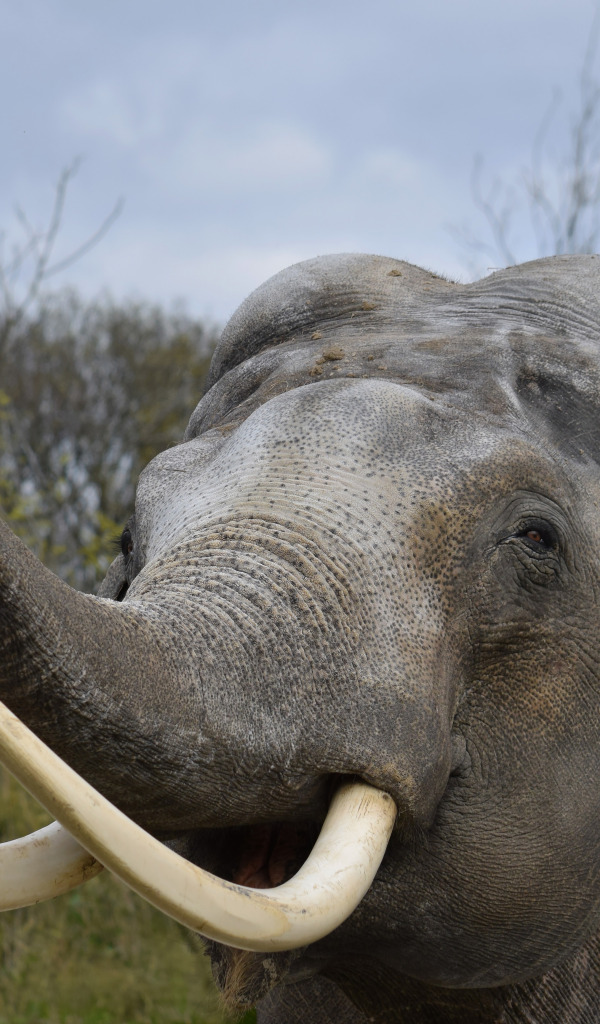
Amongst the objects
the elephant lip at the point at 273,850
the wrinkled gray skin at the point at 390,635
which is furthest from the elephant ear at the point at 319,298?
the elephant lip at the point at 273,850

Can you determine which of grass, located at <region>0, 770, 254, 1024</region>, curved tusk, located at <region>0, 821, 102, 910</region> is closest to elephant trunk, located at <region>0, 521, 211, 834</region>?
curved tusk, located at <region>0, 821, 102, 910</region>

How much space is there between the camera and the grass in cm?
648

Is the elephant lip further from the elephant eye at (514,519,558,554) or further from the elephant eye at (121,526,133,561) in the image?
the elephant eye at (121,526,133,561)

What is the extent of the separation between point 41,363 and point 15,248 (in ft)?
30.9

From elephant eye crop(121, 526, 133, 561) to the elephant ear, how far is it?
0.54 m

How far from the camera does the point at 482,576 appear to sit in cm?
242

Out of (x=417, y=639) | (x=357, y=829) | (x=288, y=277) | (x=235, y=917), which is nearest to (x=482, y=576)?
(x=417, y=639)

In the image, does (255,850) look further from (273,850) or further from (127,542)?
(127,542)

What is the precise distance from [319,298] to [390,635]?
1.21 meters

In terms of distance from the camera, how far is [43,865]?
1959mm

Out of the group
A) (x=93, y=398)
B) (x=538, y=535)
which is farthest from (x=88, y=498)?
(x=538, y=535)

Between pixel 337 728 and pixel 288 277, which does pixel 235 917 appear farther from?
pixel 288 277

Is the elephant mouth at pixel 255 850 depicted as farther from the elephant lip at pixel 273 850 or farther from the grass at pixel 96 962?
the grass at pixel 96 962

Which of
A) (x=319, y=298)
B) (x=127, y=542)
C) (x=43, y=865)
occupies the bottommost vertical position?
(x=43, y=865)
